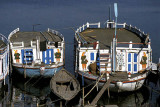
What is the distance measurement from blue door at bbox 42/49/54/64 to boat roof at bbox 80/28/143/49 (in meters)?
6.79

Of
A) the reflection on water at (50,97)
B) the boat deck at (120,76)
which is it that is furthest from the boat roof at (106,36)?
the reflection on water at (50,97)

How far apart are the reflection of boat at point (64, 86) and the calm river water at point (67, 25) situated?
4.32 ft

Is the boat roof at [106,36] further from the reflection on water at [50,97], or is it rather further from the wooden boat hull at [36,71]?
the reflection on water at [50,97]

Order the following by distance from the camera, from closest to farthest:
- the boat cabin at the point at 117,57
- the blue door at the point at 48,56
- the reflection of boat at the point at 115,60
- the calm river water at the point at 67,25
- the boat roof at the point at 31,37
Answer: the calm river water at the point at 67,25
the reflection of boat at the point at 115,60
the boat cabin at the point at 117,57
the blue door at the point at 48,56
the boat roof at the point at 31,37

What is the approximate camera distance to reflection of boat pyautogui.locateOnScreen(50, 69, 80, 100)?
41694 mm

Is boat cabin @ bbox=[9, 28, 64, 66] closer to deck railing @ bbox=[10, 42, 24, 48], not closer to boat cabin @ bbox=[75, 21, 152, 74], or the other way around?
deck railing @ bbox=[10, 42, 24, 48]

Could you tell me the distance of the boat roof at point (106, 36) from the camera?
52344 millimetres

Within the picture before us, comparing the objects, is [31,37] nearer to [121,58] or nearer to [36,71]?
[36,71]

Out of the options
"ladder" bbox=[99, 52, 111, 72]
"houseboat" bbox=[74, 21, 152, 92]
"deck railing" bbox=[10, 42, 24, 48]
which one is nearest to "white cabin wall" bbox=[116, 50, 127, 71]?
"houseboat" bbox=[74, 21, 152, 92]

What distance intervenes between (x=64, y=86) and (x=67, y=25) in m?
73.1

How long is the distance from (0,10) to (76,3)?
161 ft

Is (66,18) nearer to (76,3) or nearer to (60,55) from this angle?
(76,3)

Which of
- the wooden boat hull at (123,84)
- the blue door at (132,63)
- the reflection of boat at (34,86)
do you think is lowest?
the reflection of boat at (34,86)

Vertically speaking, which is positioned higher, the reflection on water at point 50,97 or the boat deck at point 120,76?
the boat deck at point 120,76
